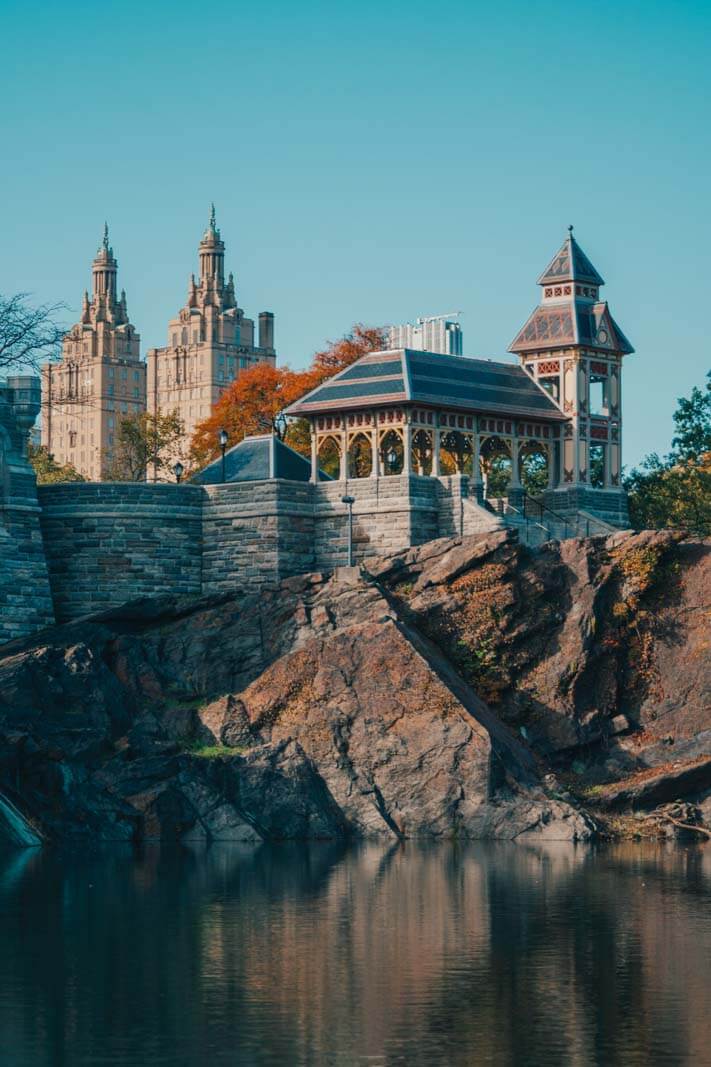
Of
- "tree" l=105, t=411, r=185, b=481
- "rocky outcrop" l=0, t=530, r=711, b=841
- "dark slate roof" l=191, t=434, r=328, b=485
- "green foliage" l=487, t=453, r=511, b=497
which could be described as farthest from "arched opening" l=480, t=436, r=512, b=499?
"tree" l=105, t=411, r=185, b=481

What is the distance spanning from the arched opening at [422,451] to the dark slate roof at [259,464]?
4.11 meters

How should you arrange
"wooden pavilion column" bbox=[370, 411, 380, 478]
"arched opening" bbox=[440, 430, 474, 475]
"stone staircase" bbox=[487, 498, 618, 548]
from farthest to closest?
1. "arched opening" bbox=[440, 430, 474, 475]
2. "wooden pavilion column" bbox=[370, 411, 380, 478]
3. "stone staircase" bbox=[487, 498, 618, 548]

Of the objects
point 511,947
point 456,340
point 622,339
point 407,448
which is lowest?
point 511,947

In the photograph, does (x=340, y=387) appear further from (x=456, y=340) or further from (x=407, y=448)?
(x=456, y=340)

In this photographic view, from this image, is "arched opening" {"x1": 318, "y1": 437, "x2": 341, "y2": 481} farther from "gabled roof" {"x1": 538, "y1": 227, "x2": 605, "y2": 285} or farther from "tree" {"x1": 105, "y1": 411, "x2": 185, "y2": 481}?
"tree" {"x1": 105, "y1": 411, "x2": 185, "y2": 481}

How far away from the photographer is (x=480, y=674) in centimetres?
5809

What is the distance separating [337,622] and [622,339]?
1951 centimetres

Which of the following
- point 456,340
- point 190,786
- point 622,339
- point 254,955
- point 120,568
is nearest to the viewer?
point 254,955

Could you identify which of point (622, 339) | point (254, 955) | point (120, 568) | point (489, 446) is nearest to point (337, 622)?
point (120, 568)

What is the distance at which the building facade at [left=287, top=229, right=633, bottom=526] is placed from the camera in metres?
65.0

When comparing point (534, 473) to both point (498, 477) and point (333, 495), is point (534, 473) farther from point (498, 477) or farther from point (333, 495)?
point (333, 495)

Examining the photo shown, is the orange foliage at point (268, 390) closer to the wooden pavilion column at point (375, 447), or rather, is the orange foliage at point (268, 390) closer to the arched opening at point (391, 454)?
the arched opening at point (391, 454)

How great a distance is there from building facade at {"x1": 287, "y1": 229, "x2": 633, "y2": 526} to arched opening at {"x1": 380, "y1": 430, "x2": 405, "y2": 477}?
261mm

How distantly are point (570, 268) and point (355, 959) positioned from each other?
139 ft
